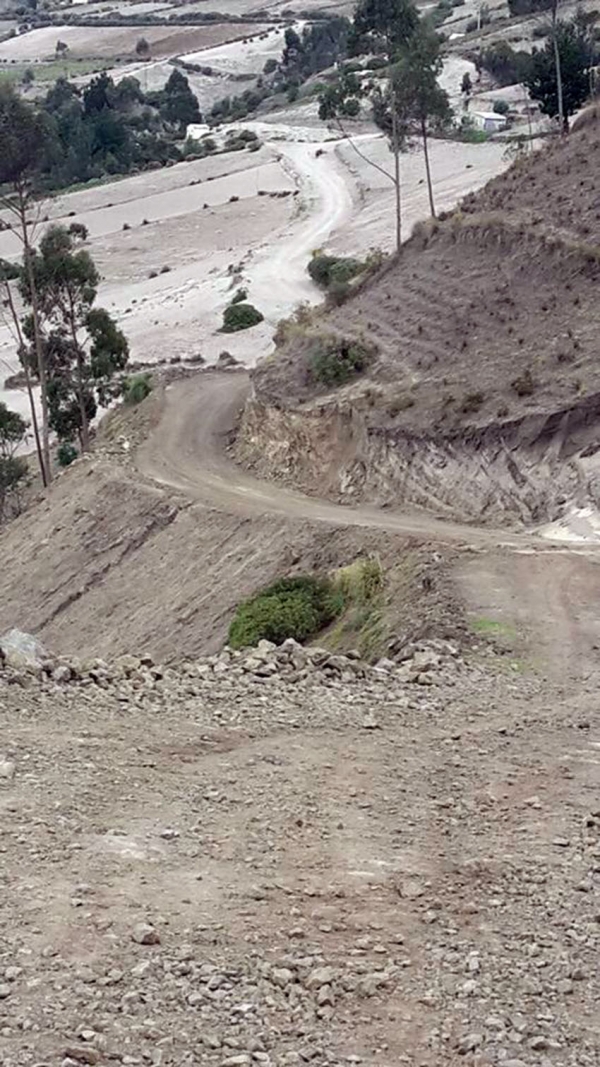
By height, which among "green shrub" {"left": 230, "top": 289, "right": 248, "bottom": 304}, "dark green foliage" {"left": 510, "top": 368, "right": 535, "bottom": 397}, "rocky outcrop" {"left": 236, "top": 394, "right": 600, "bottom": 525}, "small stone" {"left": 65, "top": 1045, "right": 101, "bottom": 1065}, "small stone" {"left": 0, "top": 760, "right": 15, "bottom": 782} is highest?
"small stone" {"left": 65, "top": 1045, "right": 101, "bottom": 1065}

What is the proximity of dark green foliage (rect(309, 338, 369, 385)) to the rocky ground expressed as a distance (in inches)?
669

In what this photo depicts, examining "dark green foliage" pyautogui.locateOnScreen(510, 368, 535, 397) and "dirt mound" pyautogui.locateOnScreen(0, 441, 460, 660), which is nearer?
"dirt mound" pyautogui.locateOnScreen(0, 441, 460, 660)

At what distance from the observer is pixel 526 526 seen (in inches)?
945

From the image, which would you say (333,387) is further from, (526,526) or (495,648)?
(495,648)

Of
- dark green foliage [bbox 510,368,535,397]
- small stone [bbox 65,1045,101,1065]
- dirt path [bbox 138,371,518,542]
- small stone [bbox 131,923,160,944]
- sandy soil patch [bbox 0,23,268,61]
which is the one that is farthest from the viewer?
sandy soil patch [bbox 0,23,268,61]

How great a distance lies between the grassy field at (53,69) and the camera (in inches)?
6722

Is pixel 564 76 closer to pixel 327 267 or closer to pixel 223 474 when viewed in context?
pixel 327 267

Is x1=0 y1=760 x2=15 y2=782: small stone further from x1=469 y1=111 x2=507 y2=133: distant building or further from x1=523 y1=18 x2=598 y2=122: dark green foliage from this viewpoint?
x1=469 y1=111 x2=507 y2=133: distant building

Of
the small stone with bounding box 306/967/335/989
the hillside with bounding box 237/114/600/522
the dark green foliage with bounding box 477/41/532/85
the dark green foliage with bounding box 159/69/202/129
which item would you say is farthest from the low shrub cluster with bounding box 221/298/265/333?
the dark green foliage with bounding box 159/69/202/129

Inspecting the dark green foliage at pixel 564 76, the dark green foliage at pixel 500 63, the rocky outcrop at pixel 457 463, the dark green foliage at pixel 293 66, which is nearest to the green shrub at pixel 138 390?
the rocky outcrop at pixel 457 463

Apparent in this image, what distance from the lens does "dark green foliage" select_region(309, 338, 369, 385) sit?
31.7m

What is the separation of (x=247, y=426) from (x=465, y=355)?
661cm

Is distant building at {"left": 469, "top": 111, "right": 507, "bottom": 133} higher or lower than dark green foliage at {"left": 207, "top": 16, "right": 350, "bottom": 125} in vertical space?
lower

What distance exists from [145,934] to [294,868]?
157 centimetres
